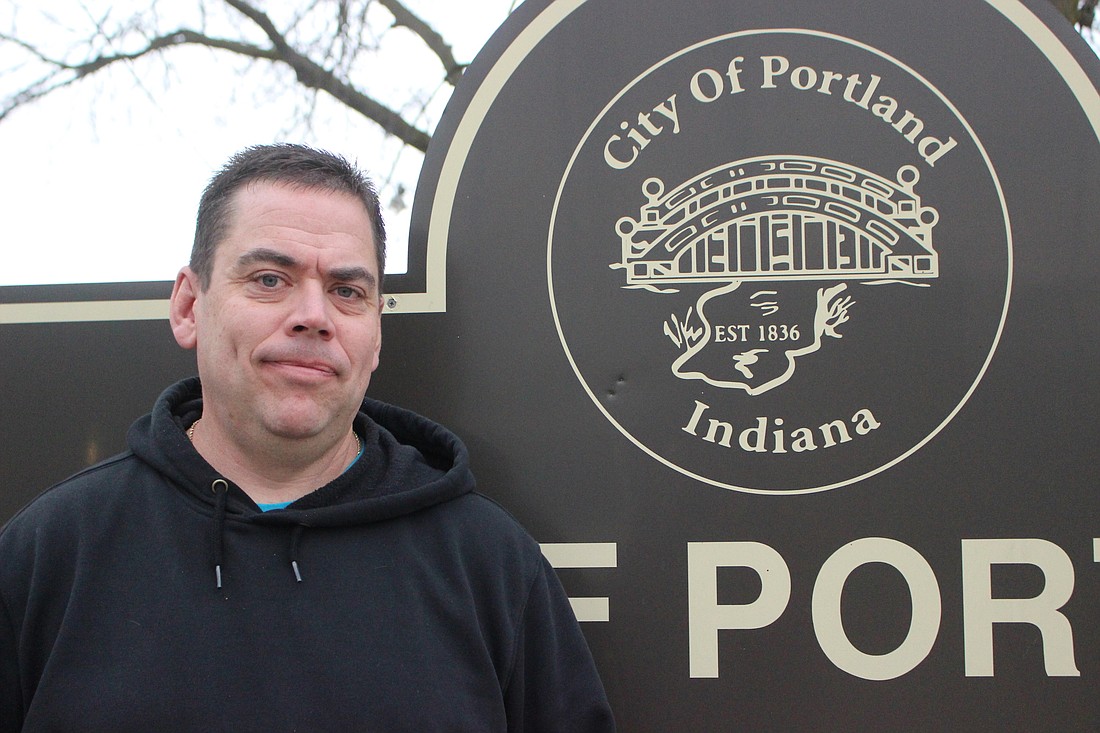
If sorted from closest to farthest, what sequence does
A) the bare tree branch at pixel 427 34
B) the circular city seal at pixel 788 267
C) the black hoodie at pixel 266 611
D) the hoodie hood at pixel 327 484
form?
the black hoodie at pixel 266 611, the hoodie hood at pixel 327 484, the circular city seal at pixel 788 267, the bare tree branch at pixel 427 34

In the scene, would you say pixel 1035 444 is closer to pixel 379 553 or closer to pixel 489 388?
pixel 489 388

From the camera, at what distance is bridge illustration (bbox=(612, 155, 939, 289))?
83.7 inches

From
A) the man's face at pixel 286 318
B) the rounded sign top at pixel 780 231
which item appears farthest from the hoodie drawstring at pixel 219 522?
the rounded sign top at pixel 780 231

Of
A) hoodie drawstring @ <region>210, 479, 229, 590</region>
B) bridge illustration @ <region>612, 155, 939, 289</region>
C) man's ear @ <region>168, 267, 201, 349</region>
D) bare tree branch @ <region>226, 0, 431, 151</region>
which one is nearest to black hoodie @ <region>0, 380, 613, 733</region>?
hoodie drawstring @ <region>210, 479, 229, 590</region>

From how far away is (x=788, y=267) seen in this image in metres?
2.13

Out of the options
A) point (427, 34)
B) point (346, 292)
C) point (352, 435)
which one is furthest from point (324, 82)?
point (352, 435)

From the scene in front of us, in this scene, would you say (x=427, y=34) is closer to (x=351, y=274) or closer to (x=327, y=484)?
(x=351, y=274)

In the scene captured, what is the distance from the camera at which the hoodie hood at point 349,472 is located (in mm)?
1686

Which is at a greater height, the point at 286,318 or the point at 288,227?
the point at 288,227

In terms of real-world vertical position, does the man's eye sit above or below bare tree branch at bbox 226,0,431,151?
below

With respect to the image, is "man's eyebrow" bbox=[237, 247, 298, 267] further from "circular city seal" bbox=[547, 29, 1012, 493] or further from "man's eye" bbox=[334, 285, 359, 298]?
"circular city seal" bbox=[547, 29, 1012, 493]

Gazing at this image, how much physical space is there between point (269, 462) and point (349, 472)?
0.15 m

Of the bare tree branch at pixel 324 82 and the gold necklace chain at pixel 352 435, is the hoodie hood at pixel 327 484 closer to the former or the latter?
the gold necklace chain at pixel 352 435

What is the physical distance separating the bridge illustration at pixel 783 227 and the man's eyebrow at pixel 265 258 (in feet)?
2.55
